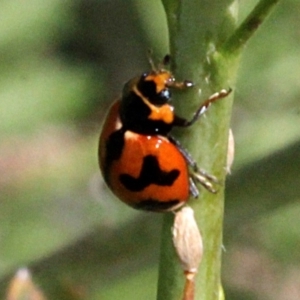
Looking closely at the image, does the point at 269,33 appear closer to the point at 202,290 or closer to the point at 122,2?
the point at 122,2

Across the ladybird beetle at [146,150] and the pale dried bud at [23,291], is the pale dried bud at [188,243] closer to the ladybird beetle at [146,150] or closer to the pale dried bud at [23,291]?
the ladybird beetle at [146,150]

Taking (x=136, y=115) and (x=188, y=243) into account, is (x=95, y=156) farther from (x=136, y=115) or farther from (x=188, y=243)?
(x=188, y=243)

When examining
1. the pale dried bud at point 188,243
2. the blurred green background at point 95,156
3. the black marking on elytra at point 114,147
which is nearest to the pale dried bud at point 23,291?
the blurred green background at point 95,156

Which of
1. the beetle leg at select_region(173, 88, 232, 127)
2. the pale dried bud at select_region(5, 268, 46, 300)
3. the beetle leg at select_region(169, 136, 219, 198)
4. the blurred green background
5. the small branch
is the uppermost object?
the small branch

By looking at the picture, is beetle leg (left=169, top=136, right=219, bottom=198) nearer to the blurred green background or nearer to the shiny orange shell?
the shiny orange shell

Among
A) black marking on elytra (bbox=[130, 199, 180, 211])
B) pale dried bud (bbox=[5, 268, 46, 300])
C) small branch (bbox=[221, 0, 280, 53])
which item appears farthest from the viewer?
pale dried bud (bbox=[5, 268, 46, 300])

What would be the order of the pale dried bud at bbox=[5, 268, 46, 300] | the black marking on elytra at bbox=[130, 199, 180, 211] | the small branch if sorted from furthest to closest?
the pale dried bud at bbox=[5, 268, 46, 300] → the black marking on elytra at bbox=[130, 199, 180, 211] → the small branch

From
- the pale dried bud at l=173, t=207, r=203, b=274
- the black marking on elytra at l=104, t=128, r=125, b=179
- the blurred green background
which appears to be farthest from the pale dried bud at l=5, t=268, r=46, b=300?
the pale dried bud at l=173, t=207, r=203, b=274
